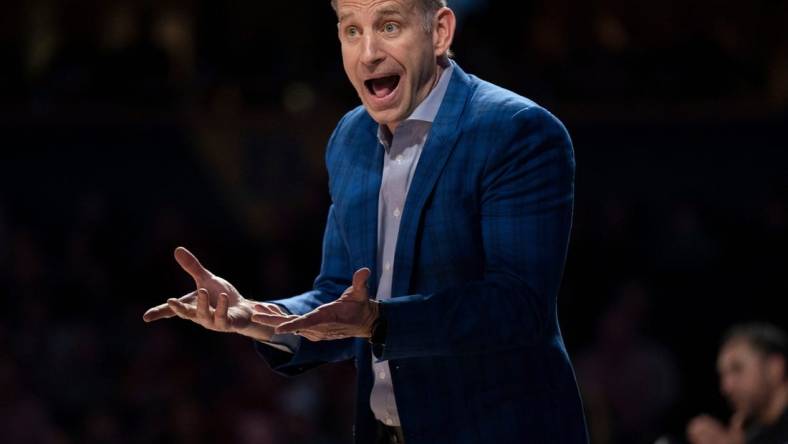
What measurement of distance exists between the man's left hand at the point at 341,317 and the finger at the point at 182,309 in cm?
15

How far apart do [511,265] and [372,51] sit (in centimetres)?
40

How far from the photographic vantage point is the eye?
77.3 inches

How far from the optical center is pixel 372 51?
1957mm

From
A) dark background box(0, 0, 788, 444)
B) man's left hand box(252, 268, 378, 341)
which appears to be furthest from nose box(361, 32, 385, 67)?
dark background box(0, 0, 788, 444)

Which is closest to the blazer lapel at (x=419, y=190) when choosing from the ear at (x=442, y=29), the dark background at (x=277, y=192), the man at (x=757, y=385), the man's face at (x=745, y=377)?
the ear at (x=442, y=29)

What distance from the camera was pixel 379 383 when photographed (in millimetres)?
2020

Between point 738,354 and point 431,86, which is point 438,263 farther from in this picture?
point 738,354

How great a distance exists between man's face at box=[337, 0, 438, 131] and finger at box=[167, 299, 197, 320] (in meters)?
0.44

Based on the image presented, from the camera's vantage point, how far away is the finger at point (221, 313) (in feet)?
5.84

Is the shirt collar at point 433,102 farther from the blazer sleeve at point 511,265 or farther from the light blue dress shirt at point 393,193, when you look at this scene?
the blazer sleeve at point 511,265

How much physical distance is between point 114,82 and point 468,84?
5477mm

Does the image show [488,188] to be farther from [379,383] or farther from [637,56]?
[637,56]

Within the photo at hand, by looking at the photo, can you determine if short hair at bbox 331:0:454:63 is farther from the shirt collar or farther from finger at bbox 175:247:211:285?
finger at bbox 175:247:211:285

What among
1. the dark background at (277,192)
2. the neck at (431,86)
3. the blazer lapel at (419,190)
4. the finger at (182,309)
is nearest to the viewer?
the finger at (182,309)
